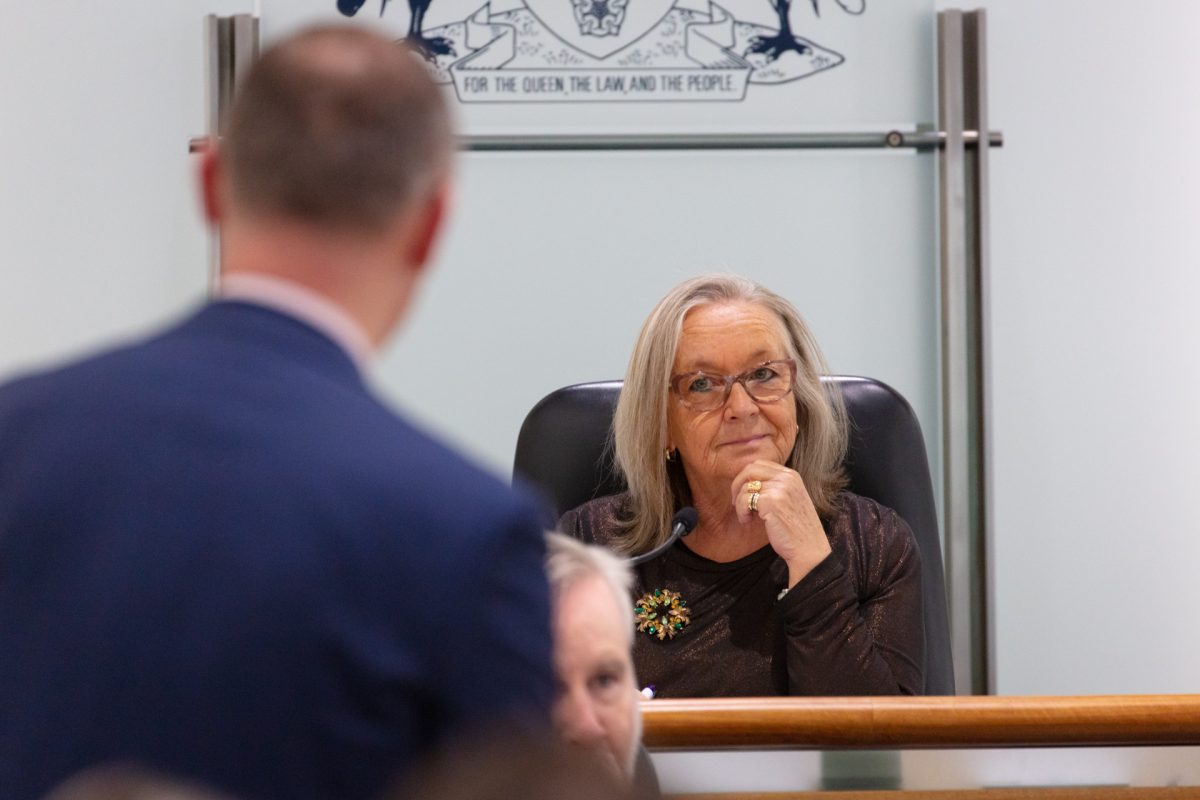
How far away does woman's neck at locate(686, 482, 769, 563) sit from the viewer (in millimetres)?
2066

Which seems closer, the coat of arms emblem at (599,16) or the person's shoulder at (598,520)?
the person's shoulder at (598,520)

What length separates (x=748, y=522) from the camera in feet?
6.80

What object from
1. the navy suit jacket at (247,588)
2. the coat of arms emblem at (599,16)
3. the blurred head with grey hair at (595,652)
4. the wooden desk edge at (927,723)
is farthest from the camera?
the coat of arms emblem at (599,16)

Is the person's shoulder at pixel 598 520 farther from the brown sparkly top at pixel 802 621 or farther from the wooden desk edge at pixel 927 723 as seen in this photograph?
the wooden desk edge at pixel 927 723

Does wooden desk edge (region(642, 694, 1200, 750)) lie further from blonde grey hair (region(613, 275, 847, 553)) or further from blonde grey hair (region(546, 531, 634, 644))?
blonde grey hair (region(613, 275, 847, 553))

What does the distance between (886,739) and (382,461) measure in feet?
2.56

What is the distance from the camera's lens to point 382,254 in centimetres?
73

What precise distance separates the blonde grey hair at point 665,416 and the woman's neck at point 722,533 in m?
0.05

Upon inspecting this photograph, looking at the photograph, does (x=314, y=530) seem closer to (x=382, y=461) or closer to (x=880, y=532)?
(x=382, y=461)

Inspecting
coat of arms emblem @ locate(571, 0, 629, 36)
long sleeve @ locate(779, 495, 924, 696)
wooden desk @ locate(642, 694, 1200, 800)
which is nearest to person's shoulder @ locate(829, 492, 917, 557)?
long sleeve @ locate(779, 495, 924, 696)

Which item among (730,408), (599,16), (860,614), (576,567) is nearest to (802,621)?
(860,614)

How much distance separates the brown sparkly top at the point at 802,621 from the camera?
74.0 inches

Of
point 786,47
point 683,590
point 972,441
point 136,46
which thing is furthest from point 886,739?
point 136,46

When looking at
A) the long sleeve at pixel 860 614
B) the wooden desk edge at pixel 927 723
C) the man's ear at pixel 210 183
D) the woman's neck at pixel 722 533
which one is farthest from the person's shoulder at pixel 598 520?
the man's ear at pixel 210 183
